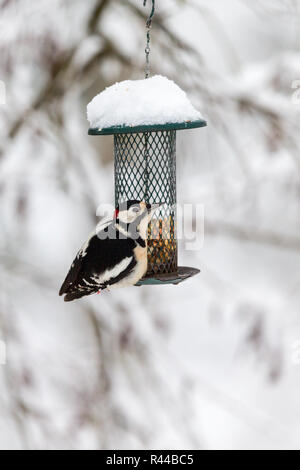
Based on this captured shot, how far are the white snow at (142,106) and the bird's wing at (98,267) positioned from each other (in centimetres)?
57

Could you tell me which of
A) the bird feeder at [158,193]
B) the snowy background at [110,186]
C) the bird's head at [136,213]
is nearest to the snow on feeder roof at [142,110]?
the bird feeder at [158,193]

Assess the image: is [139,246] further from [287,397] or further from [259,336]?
[287,397]

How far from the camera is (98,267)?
3.34 metres

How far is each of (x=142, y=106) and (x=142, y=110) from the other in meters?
0.03

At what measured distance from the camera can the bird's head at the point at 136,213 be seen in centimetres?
332

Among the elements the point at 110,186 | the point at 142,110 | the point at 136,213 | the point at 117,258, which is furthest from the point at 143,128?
the point at 110,186

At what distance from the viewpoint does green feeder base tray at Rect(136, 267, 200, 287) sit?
3.28 meters

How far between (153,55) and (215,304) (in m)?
2.27

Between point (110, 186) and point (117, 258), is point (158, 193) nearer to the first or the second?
point (117, 258)

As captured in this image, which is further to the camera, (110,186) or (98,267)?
(110,186)

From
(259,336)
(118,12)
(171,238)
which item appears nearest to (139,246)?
(171,238)

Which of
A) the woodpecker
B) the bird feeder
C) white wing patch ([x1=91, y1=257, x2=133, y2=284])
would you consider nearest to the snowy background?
the bird feeder

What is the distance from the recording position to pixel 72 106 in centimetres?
647

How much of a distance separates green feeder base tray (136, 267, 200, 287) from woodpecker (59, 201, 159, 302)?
0.05 metres
